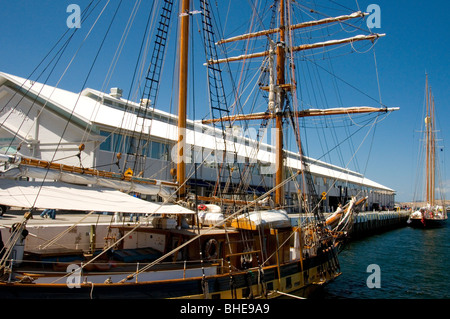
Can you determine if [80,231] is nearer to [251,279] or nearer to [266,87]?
[251,279]

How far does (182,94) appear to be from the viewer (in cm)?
1393

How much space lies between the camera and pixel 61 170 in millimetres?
10438

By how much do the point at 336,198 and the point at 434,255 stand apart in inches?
1473

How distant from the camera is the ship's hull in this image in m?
8.20

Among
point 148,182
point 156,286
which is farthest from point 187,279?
point 148,182

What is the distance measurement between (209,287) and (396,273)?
18551 mm

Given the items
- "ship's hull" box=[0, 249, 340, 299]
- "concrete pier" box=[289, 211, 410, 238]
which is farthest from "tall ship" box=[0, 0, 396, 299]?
"concrete pier" box=[289, 211, 410, 238]

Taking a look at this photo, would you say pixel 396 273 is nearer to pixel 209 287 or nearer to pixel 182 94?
pixel 209 287

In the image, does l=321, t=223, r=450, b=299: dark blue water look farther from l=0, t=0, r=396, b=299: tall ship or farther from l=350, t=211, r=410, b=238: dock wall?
l=350, t=211, r=410, b=238: dock wall

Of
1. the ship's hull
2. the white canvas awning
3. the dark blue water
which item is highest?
the white canvas awning

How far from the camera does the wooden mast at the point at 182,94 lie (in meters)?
13.4

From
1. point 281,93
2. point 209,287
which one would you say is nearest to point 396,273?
point 281,93

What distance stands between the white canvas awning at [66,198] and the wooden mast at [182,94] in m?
2.66

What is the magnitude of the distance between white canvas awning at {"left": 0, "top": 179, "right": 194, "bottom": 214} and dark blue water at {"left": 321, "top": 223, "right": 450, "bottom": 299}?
1205 centimetres
